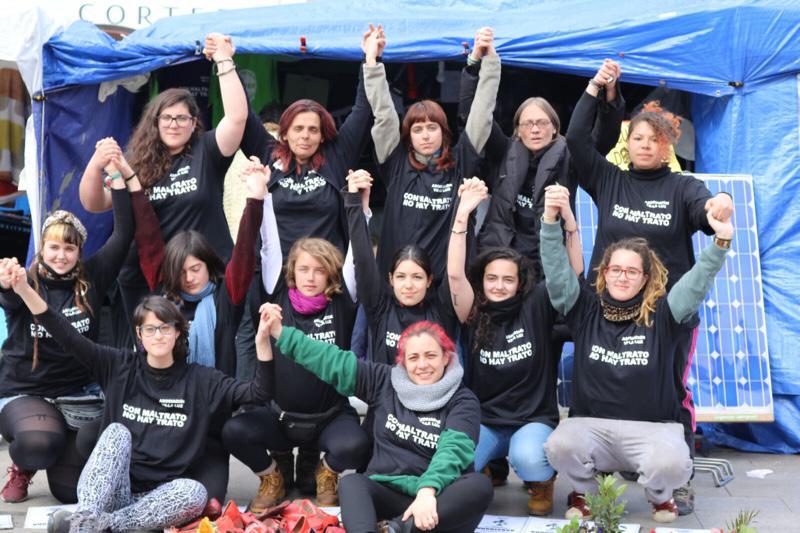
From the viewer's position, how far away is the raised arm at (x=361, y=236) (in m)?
5.08

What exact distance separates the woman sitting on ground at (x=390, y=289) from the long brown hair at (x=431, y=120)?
0.49m

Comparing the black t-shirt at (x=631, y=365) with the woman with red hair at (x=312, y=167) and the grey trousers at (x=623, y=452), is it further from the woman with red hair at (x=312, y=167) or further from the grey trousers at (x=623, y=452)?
the woman with red hair at (x=312, y=167)

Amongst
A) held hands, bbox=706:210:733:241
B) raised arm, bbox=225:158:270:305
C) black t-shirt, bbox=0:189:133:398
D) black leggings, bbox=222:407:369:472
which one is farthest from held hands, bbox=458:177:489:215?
black t-shirt, bbox=0:189:133:398

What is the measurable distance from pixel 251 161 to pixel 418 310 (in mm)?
979

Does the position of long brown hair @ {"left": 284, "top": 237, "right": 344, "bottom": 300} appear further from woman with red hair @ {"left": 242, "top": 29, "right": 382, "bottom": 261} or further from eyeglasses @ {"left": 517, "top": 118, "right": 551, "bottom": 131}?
eyeglasses @ {"left": 517, "top": 118, "right": 551, "bottom": 131}

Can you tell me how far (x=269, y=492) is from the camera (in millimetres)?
5199

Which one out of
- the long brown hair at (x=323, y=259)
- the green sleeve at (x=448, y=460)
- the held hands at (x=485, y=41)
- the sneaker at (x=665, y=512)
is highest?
the held hands at (x=485, y=41)

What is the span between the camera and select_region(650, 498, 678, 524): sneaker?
4.89m

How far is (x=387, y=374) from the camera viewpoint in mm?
4879

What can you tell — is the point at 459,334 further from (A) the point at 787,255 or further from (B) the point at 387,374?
(A) the point at 787,255

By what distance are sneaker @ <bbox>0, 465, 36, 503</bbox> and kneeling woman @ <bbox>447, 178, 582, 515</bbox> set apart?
2.04 meters

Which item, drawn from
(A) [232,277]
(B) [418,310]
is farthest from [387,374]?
(A) [232,277]

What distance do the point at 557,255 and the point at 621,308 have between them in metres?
0.37

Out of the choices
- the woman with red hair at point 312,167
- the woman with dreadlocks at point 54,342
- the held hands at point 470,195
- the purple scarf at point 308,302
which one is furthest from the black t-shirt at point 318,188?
the held hands at point 470,195
